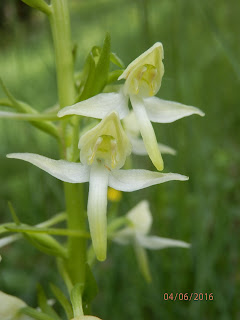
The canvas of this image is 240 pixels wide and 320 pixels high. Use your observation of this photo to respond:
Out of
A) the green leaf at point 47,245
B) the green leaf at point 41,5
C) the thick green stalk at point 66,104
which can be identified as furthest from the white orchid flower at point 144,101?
the green leaf at point 47,245

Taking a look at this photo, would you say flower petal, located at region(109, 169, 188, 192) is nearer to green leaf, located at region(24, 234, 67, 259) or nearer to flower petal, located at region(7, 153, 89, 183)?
flower petal, located at region(7, 153, 89, 183)

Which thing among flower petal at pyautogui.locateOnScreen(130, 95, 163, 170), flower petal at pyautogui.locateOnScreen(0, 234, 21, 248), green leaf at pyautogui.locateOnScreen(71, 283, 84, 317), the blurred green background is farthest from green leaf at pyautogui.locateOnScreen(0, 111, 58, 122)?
the blurred green background

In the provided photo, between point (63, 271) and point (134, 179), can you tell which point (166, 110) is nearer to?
point (134, 179)

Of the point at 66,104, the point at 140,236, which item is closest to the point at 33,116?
the point at 66,104

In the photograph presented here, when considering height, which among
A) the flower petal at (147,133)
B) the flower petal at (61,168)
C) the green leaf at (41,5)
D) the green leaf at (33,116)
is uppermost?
the green leaf at (41,5)

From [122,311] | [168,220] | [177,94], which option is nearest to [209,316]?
[122,311]

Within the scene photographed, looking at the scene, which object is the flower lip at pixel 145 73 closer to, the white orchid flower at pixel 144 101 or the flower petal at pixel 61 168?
the white orchid flower at pixel 144 101

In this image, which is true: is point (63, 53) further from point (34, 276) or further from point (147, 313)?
point (147, 313)
